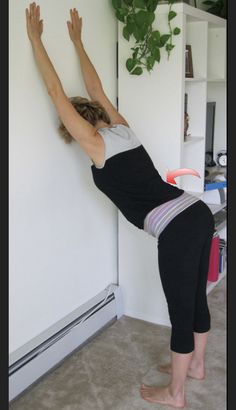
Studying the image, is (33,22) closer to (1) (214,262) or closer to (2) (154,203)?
(2) (154,203)

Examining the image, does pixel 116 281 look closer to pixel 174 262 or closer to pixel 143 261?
pixel 143 261

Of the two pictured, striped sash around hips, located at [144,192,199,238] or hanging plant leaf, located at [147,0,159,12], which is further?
hanging plant leaf, located at [147,0,159,12]

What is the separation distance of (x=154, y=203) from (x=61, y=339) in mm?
934

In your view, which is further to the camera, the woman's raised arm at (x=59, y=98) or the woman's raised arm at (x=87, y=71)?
the woman's raised arm at (x=87, y=71)

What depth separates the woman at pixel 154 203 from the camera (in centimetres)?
208

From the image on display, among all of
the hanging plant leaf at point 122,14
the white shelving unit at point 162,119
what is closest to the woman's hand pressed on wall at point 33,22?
the hanging plant leaf at point 122,14

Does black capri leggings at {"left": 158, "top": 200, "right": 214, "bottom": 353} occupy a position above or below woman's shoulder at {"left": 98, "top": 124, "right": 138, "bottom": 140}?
below

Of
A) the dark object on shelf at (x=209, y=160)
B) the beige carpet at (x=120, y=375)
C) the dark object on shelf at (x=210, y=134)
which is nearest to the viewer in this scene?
the beige carpet at (x=120, y=375)

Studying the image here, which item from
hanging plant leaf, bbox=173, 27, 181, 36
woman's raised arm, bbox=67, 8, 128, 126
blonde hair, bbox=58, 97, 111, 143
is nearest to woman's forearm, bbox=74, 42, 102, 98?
woman's raised arm, bbox=67, 8, 128, 126

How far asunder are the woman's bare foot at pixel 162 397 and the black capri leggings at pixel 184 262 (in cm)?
25

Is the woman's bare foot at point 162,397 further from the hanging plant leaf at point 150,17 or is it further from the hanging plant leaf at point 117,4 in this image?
the hanging plant leaf at point 117,4

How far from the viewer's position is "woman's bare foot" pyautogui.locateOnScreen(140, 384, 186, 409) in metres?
2.25

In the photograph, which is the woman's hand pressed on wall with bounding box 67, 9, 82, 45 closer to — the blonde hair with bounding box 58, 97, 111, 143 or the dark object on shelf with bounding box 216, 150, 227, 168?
the blonde hair with bounding box 58, 97, 111, 143

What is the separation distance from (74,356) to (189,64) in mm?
1873
